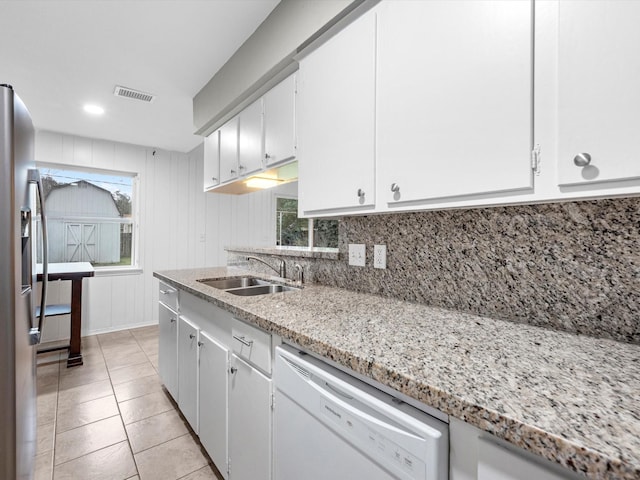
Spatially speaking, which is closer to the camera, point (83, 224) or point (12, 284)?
point (12, 284)

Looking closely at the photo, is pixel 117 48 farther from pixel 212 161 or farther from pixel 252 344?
pixel 252 344

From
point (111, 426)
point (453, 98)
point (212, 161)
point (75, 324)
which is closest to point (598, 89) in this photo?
point (453, 98)

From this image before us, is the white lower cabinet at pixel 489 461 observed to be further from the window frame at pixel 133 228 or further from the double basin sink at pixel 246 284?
the window frame at pixel 133 228

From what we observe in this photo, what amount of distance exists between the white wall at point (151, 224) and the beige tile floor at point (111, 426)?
927 millimetres

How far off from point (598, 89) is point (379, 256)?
97 centimetres

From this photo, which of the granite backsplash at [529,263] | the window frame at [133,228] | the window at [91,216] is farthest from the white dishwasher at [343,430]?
the window at [91,216]

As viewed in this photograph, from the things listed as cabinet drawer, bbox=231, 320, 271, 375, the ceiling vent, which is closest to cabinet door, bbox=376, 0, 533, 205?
cabinet drawer, bbox=231, 320, 271, 375

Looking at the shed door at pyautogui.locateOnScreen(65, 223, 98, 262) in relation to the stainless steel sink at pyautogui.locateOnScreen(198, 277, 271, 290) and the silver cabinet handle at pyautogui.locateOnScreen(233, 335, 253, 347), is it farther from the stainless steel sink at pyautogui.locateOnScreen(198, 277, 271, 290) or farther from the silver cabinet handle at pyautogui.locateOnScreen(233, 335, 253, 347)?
the silver cabinet handle at pyautogui.locateOnScreen(233, 335, 253, 347)

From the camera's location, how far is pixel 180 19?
5.92ft

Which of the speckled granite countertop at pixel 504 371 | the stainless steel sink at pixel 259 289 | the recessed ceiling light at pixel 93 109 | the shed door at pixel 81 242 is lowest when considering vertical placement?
the stainless steel sink at pixel 259 289

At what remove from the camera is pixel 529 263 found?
1.03 m

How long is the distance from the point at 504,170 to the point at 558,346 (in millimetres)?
492

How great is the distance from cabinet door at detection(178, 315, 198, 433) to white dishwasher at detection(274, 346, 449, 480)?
2.96ft

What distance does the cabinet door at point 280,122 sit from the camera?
1712 millimetres
